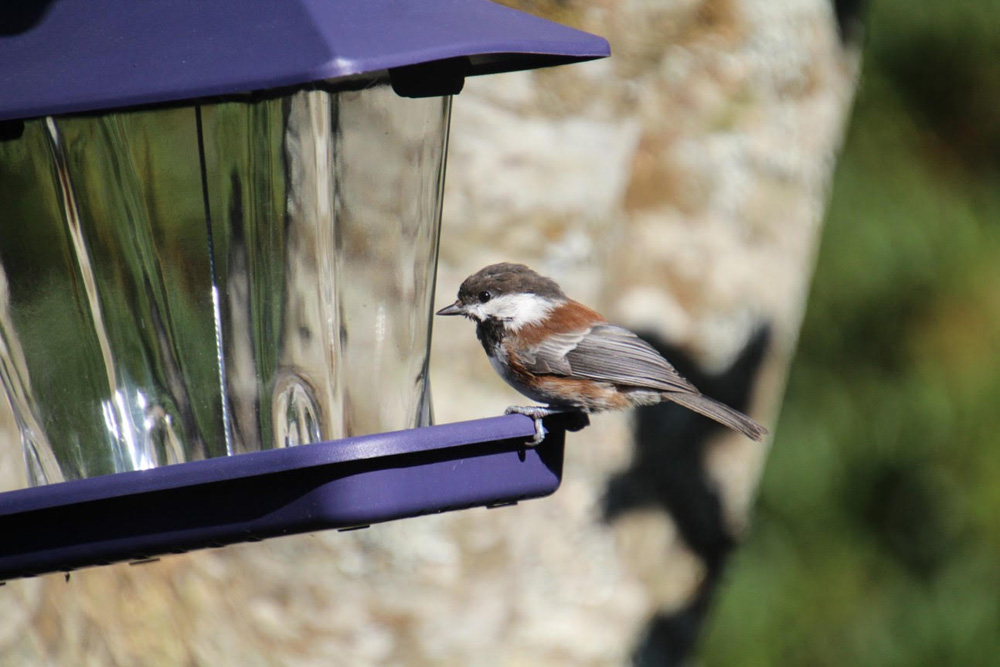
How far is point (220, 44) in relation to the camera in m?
1.70

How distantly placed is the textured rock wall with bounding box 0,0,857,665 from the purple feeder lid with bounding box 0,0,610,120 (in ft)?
5.91

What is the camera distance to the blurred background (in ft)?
12.3

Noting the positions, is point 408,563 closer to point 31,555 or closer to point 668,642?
point 668,642

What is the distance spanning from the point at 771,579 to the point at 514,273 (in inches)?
104

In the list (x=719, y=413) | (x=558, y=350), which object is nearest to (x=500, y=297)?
(x=558, y=350)

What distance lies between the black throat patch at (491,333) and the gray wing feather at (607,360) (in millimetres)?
117

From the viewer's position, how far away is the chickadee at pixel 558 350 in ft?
9.19

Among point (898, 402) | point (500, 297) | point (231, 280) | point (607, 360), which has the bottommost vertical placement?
point (898, 402)

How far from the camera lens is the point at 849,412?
207 inches

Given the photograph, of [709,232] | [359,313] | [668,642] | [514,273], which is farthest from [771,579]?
[359,313]

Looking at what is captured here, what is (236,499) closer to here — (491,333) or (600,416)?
(491,333)

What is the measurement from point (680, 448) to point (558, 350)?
5.43 ft

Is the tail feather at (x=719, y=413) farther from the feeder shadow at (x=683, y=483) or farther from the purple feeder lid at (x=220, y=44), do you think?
the purple feeder lid at (x=220, y=44)

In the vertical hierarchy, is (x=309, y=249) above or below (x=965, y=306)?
above
